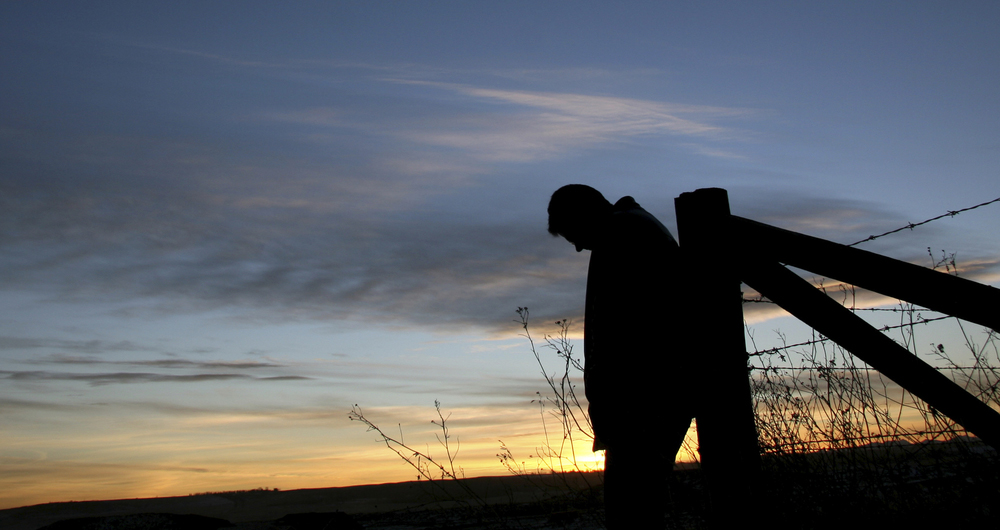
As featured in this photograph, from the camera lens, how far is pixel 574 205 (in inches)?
113

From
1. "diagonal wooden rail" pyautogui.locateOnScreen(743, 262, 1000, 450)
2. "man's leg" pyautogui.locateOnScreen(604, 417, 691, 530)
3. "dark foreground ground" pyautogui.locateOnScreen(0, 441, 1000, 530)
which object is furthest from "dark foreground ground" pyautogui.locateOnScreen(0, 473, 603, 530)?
"diagonal wooden rail" pyautogui.locateOnScreen(743, 262, 1000, 450)

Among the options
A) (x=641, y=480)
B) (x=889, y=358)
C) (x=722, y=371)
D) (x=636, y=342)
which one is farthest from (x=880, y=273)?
(x=641, y=480)

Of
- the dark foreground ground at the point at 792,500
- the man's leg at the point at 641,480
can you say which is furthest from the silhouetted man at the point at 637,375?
the dark foreground ground at the point at 792,500

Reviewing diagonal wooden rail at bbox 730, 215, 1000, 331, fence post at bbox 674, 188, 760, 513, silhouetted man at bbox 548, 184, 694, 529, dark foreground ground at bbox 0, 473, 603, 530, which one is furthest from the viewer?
dark foreground ground at bbox 0, 473, 603, 530

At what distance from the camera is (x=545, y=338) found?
138 inches

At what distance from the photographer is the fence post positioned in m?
2.12

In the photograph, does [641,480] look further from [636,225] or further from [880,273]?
[880,273]

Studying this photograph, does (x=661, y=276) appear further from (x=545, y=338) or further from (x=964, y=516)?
(x=964, y=516)

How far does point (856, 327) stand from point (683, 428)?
76 cm

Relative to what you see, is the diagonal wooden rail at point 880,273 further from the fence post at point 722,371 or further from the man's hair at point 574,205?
the man's hair at point 574,205

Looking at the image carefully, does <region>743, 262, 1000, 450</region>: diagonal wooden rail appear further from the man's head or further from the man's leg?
the man's head

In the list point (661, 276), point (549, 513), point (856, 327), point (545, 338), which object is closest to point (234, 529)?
point (549, 513)

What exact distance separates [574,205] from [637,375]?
916 millimetres

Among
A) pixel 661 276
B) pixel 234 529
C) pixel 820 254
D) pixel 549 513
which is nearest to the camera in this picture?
pixel 820 254
